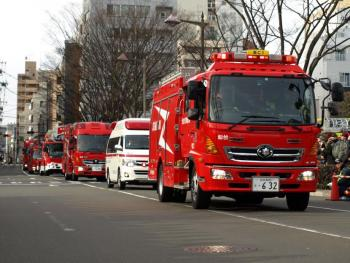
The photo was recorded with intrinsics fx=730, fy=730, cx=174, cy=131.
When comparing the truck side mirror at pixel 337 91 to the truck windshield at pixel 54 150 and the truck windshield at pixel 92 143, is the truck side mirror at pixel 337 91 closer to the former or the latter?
the truck windshield at pixel 92 143

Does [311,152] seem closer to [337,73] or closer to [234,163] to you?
[234,163]

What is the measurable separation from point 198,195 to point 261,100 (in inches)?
101

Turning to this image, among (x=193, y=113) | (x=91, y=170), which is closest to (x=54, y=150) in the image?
(x=91, y=170)

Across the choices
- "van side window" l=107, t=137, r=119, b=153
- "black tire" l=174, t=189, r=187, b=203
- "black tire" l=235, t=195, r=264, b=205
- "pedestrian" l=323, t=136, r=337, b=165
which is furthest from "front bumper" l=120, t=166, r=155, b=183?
"black tire" l=235, t=195, r=264, b=205

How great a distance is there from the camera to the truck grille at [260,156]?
1523 cm

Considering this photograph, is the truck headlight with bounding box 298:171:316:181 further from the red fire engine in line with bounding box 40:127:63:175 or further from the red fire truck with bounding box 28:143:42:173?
the red fire truck with bounding box 28:143:42:173

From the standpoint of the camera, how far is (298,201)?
16531mm

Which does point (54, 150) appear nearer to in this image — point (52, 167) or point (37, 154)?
point (52, 167)

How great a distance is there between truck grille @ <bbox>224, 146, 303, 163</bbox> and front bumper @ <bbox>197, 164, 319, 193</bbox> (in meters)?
0.17

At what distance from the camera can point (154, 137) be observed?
20750 mm

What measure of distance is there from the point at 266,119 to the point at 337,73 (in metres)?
66.4

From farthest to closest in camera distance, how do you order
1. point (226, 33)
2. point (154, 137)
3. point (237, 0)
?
1. point (226, 33)
2. point (237, 0)
3. point (154, 137)

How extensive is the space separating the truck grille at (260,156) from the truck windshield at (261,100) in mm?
584

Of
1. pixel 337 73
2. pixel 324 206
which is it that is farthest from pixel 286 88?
pixel 337 73
